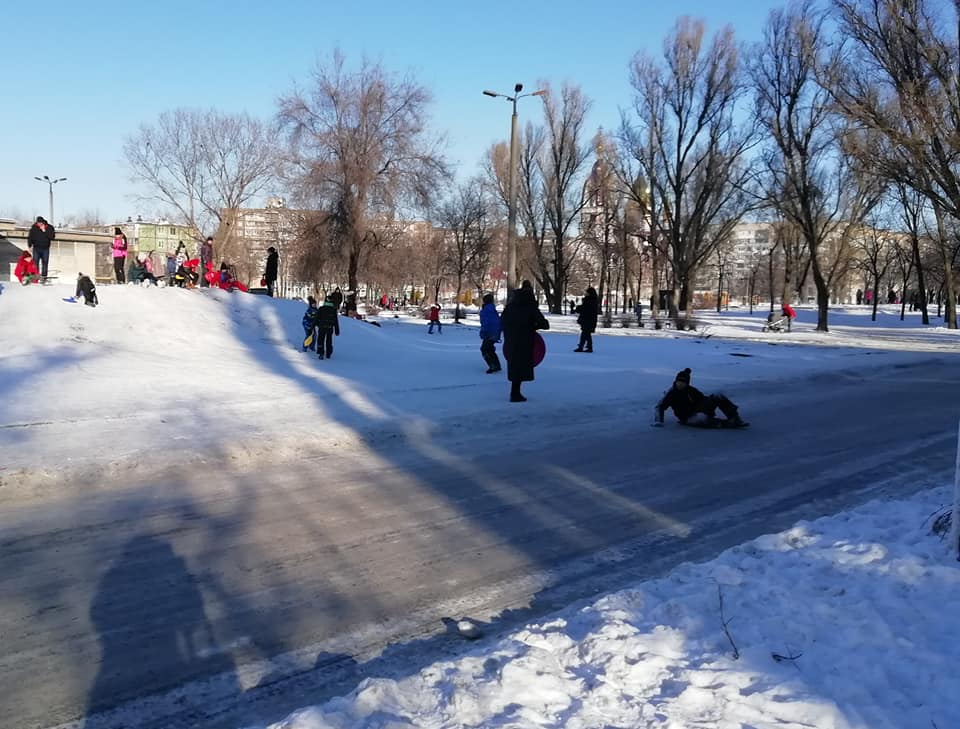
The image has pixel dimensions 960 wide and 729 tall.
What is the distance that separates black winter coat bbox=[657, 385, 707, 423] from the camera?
430 inches

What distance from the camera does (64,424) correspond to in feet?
30.1

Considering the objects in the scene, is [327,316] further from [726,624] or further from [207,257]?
[726,624]

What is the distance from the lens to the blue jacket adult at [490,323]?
595 inches

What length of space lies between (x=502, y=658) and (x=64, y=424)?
7.56 metres

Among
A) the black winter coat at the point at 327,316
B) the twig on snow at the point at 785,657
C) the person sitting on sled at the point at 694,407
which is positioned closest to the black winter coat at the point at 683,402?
the person sitting on sled at the point at 694,407

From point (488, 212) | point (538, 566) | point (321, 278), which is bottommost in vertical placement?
point (538, 566)

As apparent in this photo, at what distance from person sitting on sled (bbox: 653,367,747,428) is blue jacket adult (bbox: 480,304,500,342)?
16.2 feet

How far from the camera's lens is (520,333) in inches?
484

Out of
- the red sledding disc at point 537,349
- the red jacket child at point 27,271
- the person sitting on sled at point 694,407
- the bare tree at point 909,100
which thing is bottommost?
the person sitting on sled at point 694,407

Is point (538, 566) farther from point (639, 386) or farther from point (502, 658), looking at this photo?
point (639, 386)

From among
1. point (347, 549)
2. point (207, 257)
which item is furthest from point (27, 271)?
point (347, 549)

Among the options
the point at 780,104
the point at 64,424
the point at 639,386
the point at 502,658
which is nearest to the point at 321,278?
the point at 780,104

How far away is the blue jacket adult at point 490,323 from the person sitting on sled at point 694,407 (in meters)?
4.94

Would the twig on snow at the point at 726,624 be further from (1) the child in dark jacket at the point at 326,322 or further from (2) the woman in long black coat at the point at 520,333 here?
(1) the child in dark jacket at the point at 326,322
